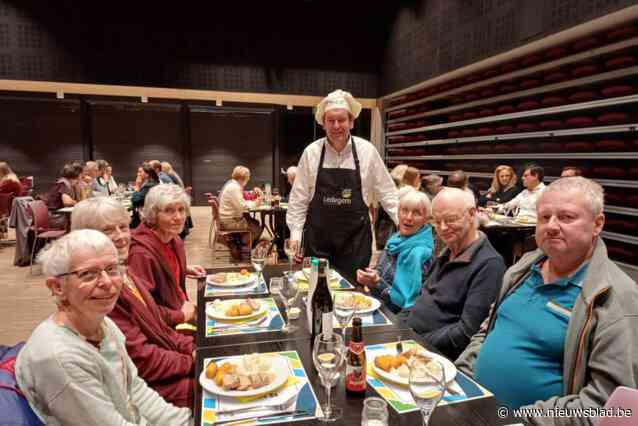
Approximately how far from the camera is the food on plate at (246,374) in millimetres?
1237

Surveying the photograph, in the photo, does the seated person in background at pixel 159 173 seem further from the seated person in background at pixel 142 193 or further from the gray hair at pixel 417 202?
the gray hair at pixel 417 202

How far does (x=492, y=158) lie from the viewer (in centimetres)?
677

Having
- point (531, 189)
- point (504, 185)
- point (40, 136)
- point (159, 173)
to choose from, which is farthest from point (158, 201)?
point (40, 136)

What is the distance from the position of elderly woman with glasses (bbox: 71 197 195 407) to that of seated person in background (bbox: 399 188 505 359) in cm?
113

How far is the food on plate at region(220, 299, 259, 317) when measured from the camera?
181 cm

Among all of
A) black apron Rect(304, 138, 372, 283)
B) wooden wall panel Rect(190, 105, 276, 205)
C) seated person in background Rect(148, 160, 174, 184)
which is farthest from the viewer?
wooden wall panel Rect(190, 105, 276, 205)

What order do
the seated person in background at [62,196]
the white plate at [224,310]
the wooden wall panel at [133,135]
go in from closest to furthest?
the white plate at [224,310] → the seated person in background at [62,196] → the wooden wall panel at [133,135]

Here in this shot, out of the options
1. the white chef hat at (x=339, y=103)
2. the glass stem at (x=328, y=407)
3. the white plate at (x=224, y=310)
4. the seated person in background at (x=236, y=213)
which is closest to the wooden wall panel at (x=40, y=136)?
the seated person in background at (x=236, y=213)

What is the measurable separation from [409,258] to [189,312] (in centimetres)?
131

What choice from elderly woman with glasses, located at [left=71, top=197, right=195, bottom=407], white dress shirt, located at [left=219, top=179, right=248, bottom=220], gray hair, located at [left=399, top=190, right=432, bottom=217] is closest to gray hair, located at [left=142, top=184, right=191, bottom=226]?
elderly woman with glasses, located at [left=71, top=197, right=195, bottom=407]

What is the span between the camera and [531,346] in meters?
1.47

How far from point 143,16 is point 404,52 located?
5.34 metres

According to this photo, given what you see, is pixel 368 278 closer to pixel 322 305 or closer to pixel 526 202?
pixel 322 305

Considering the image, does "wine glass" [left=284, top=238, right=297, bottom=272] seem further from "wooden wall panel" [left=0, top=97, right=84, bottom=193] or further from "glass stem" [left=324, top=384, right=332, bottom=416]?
"wooden wall panel" [left=0, top=97, right=84, bottom=193]
